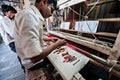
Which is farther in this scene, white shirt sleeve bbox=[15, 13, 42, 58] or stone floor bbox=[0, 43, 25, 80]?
stone floor bbox=[0, 43, 25, 80]

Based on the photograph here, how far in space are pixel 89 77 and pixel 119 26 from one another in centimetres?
63

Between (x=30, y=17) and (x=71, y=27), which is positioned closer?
(x=30, y=17)

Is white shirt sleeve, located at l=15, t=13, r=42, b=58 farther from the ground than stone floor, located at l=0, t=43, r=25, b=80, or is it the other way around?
white shirt sleeve, located at l=15, t=13, r=42, b=58

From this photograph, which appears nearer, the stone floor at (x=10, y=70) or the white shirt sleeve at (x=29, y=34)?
the white shirt sleeve at (x=29, y=34)

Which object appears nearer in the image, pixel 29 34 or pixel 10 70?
pixel 29 34

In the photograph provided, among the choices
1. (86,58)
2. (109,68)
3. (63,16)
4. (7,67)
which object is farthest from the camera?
(7,67)

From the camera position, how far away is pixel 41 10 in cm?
94

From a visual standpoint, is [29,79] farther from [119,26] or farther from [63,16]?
[63,16]

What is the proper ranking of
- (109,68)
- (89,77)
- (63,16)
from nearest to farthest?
1. (109,68)
2. (89,77)
3. (63,16)

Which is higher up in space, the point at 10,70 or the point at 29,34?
the point at 29,34

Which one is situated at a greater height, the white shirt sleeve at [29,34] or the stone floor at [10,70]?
the white shirt sleeve at [29,34]

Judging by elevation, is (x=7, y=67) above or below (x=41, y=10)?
below

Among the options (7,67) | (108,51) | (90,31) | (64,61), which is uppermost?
(90,31)

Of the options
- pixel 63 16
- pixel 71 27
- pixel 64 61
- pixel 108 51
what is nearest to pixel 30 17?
pixel 64 61
